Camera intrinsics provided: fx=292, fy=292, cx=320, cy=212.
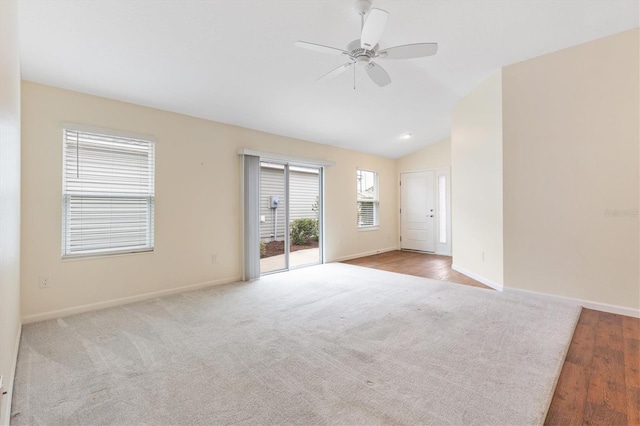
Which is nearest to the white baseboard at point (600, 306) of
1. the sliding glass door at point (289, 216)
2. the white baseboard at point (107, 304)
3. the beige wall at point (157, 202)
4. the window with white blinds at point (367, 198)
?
the sliding glass door at point (289, 216)

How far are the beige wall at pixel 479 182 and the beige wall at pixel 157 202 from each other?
2.68 m

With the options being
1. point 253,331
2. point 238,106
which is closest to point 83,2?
point 238,106

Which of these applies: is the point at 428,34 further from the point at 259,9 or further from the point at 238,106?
the point at 238,106

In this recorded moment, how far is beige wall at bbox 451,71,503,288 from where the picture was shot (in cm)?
391

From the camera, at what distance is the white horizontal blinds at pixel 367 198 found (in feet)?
22.6

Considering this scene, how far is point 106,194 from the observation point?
3.40 meters

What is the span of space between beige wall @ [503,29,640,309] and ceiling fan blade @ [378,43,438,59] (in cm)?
200

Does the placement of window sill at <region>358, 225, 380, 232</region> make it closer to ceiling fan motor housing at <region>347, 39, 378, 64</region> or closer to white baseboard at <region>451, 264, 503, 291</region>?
white baseboard at <region>451, 264, 503, 291</region>

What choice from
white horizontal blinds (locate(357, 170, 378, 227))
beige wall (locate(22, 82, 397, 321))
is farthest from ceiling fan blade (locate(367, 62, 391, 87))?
white horizontal blinds (locate(357, 170, 378, 227))

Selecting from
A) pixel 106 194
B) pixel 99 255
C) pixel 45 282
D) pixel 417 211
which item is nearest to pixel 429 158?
pixel 417 211

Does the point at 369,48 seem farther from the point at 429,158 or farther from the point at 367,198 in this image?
the point at 429,158

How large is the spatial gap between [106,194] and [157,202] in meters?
0.54

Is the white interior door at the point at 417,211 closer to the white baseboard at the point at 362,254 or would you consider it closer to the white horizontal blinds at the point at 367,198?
the white baseboard at the point at 362,254

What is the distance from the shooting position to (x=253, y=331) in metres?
2.68
